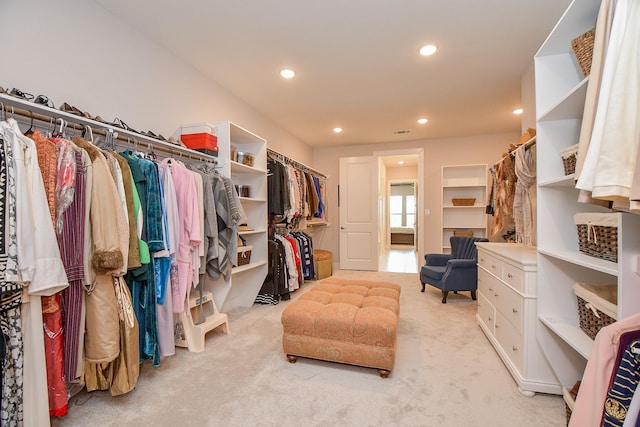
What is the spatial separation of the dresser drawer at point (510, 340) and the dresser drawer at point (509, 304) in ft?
0.15

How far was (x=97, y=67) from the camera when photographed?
202cm

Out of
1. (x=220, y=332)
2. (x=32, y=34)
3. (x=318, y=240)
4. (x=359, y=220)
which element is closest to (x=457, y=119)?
(x=359, y=220)

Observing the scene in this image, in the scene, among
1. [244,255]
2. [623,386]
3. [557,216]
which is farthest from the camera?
[244,255]

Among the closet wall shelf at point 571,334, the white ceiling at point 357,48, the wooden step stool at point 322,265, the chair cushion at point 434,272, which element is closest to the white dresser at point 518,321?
the closet wall shelf at point 571,334

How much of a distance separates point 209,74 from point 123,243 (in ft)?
7.07

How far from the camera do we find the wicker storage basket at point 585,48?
4.45 feet

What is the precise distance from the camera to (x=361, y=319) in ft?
6.42

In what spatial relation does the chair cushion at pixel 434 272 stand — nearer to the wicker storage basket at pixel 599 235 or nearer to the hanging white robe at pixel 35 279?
the wicker storage basket at pixel 599 235

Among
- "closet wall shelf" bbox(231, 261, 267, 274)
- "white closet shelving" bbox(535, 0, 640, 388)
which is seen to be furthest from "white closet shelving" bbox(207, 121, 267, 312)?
"white closet shelving" bbox(535, 0, 640, 388)

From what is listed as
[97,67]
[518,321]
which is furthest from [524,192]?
[97,67]

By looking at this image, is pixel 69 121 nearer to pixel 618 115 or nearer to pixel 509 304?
pixel 618 115

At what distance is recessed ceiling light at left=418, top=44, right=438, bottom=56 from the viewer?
249 cm

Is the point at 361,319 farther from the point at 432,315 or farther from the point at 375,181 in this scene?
the point at 375,181

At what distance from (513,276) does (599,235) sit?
2.34ft
